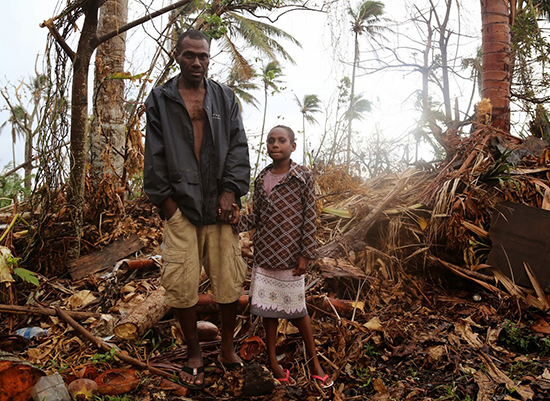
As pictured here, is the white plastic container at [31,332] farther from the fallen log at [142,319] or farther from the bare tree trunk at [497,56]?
the bare tree trunk at [497,56]

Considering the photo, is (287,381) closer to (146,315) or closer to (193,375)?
(193,375)

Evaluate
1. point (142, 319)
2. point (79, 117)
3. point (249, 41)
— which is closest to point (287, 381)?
point (142, 319)

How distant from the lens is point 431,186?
4512mm

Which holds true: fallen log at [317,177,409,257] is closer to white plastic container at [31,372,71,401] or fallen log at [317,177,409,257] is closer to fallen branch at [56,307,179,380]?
fallen branch at [56,307,179,380]

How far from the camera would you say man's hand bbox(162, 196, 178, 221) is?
252 centimetres

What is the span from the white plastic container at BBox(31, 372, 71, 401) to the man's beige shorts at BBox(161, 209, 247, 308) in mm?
725

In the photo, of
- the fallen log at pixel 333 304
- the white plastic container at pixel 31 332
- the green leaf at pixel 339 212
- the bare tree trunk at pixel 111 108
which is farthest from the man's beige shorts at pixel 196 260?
the bare tree trunk at pixel 111 108

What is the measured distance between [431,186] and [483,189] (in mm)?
522

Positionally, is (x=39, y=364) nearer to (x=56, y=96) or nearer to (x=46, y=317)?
(x=46, y=317)

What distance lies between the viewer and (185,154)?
256 centimetres

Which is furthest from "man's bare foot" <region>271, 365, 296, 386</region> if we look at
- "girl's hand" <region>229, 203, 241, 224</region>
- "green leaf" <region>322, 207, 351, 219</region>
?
"green leaf" <region>322, 207, 351, 219</region>

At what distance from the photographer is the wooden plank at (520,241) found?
3.74 metres

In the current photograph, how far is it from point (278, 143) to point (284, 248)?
0.68 meters

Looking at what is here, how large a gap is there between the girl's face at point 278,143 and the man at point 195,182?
0.19 meters
